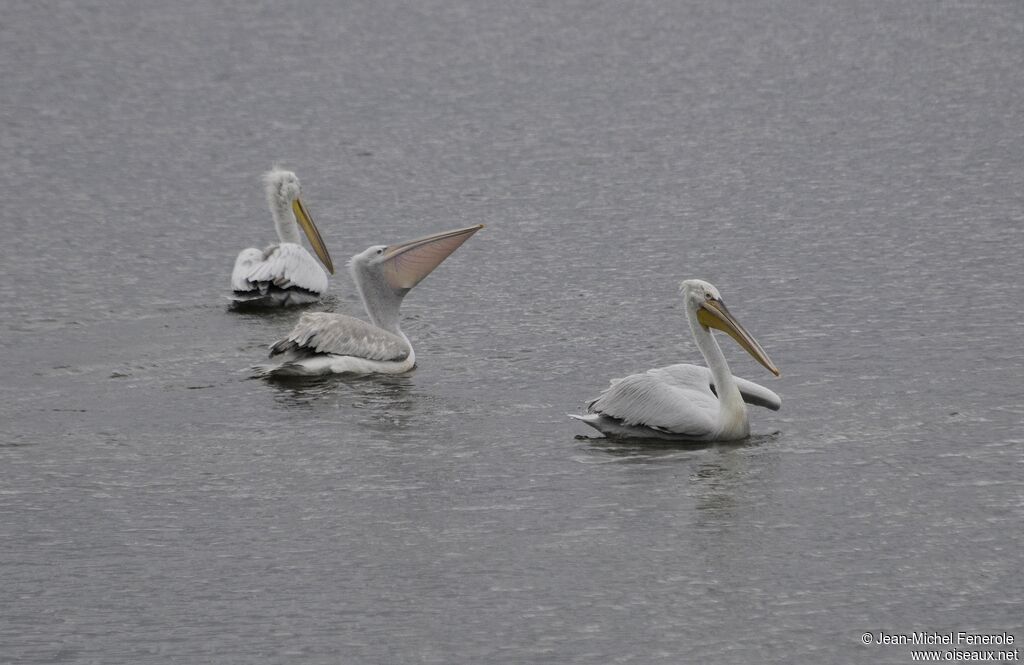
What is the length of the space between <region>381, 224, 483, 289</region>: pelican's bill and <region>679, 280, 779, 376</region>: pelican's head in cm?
150

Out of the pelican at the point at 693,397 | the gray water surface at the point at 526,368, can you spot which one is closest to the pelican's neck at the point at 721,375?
the pelican at the point at 693,397

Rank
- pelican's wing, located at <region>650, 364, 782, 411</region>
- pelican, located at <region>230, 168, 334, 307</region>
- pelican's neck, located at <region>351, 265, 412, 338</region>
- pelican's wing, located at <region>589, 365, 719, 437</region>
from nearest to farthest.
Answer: pelican's wing, located at <region>589, 365, 719, 437</region> < pelican's wing, located at <region>650, 364, 782, 411</region> < pelican's neck, located at <region>351, 265, 412, 338</region> < pelican, located at <region>230, 168, 334, 307</region>

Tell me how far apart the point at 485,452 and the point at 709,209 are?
4113 millimetres

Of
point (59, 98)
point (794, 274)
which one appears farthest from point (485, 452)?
point (59, 98)

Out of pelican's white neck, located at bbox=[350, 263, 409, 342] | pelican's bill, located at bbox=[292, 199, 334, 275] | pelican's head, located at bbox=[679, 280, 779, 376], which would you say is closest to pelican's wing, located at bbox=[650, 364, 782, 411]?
pelican's head, located at bbox=[679, 280, 779, 376]

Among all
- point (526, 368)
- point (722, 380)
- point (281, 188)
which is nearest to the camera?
point (722, 380)

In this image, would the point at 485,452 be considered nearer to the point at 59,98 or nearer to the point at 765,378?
the point at 765,378

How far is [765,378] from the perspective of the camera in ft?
22.6

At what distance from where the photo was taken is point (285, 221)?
30.2 feet

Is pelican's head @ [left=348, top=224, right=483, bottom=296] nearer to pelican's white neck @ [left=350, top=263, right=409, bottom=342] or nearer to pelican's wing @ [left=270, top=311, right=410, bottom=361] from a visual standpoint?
pelican's white neck @ [left=350, top=263, right=409, bottom=342]

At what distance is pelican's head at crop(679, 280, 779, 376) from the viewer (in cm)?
633

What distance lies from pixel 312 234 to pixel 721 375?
11.4 feet

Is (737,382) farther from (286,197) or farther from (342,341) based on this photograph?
(286,197)

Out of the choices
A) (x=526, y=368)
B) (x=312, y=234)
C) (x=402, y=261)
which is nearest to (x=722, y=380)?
(x=526, y=368)
